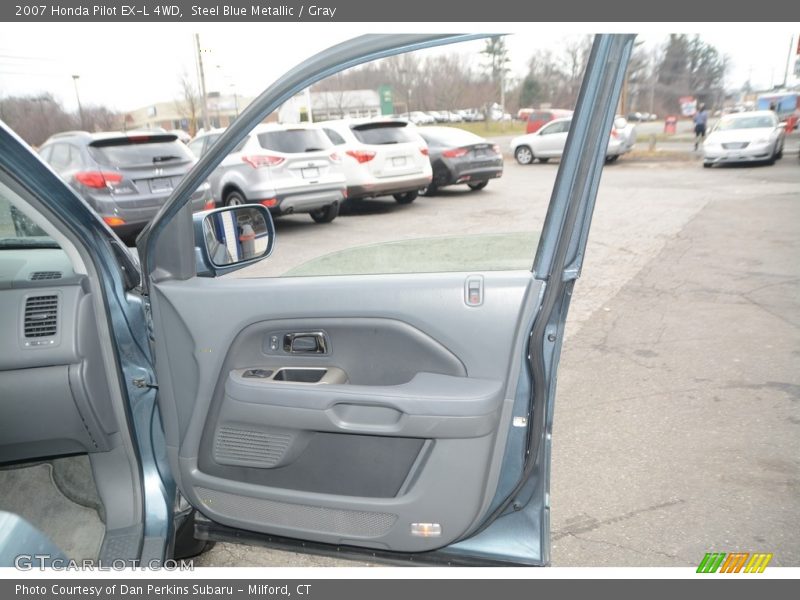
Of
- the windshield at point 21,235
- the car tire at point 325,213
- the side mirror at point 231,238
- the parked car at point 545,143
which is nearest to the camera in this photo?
the parked car at point 545,143

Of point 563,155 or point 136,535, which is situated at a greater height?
point 563,155

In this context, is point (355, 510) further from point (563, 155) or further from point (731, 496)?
point (731, 496)

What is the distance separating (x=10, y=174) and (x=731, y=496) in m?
3.06

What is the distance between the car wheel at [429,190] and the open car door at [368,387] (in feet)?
2.24

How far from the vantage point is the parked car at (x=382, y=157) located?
7.68 feet

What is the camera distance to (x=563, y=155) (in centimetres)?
164

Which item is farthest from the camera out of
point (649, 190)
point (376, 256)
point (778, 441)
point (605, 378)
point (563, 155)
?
point (649, 190)

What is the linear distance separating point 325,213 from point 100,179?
15.3 feet

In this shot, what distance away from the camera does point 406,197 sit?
100 inches

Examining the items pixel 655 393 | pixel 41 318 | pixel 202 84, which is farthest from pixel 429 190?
pixel 655 393

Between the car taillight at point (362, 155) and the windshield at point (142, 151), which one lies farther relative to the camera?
the windshield at point (142, 151)

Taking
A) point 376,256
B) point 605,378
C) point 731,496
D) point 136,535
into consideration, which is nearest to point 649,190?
point 605,378

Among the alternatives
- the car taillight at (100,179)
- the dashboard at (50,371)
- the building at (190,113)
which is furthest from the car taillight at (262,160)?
the car taillight at (100,179)

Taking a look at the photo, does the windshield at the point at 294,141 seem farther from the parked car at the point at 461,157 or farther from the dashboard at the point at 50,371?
the dashboard at the point at 50,371
